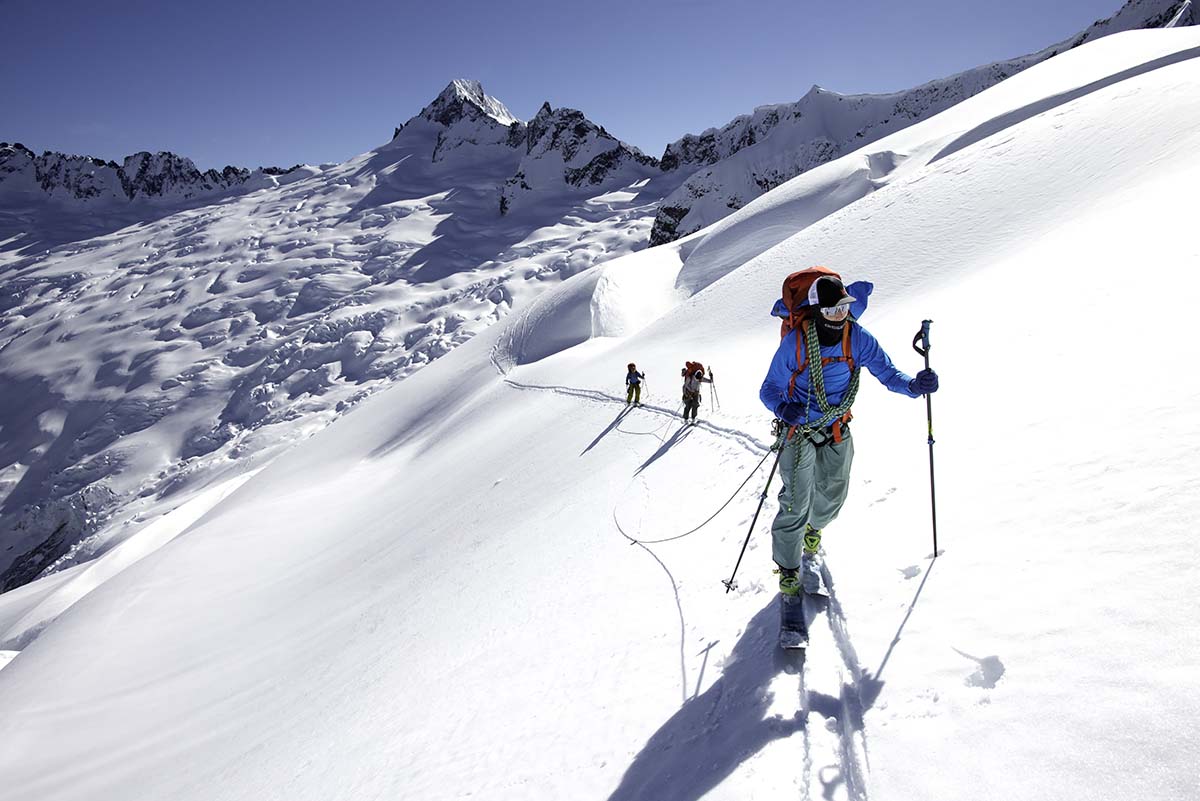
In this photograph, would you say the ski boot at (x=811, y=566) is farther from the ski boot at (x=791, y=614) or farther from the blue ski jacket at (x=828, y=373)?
the blue ski jacket at (x=828, y=373)

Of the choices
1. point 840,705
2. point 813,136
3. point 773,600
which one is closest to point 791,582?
point 773,600

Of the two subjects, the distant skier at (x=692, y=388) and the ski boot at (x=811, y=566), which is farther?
the distant skier at (x=692, y=388)

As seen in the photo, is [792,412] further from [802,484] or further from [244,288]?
[244,288]

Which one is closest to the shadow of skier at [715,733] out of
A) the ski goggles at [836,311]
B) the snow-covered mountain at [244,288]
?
the ski goggles at [836,311]

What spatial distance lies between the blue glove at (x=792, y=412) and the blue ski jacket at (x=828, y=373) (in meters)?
0.04

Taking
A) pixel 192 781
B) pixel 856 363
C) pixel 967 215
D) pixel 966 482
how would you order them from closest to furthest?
pixel 856 363
pixel 966 482
pixel 192 781
pixel 967 215

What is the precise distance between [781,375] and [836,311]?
2.06 feet

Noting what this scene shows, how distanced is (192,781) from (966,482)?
34.8 ft

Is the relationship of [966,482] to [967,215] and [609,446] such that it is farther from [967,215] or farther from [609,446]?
[967,215]

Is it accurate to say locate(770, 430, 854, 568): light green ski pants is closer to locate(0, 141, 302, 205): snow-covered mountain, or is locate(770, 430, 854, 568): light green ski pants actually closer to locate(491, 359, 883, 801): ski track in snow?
locate(491, 359, 883, 801): ski track in snow

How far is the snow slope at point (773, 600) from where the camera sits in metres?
3.09

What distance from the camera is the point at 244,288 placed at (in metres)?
115

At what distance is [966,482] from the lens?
516 centimetres

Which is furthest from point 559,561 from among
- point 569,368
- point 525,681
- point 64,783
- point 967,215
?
point 569,368
